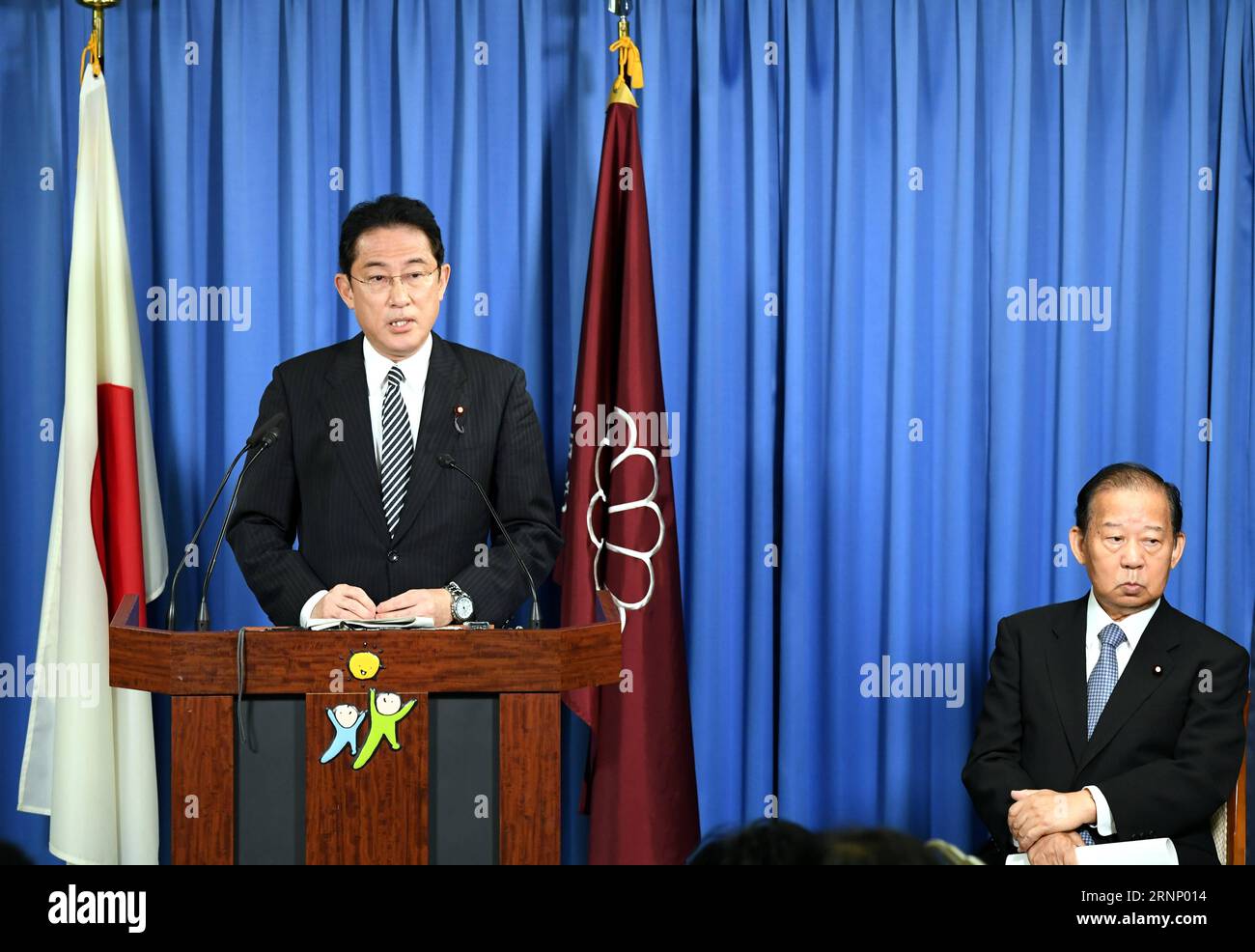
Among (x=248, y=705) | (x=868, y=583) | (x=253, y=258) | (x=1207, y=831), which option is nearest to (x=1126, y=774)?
(x=1207, y=831)

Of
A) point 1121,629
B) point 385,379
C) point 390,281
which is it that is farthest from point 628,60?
point 1121,629

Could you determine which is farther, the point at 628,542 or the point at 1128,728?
the point at 628,542

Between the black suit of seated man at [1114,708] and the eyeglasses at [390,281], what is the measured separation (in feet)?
6.06

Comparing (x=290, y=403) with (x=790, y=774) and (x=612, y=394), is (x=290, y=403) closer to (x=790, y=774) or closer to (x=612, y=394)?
(x=612, y=394)

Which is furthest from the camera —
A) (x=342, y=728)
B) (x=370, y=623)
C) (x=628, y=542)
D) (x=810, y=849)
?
(x=628, y=542)

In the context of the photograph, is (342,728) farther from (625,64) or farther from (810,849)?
(625,64)

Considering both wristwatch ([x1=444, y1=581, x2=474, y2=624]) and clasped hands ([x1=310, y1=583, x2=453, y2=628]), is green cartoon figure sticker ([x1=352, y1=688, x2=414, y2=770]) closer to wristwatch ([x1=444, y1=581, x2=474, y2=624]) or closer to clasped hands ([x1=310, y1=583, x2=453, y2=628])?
clasped hands ([x1=310, y1=583, x2=453, y2=628])

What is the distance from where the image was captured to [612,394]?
390cm

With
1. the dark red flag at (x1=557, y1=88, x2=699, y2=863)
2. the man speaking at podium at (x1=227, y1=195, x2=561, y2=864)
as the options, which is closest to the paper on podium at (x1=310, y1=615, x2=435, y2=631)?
the man speaking at podium at (x1=227, y1=195, x2=561, y2=864)

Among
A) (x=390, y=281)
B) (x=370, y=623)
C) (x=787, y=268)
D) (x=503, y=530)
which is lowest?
(x=370, y=623)

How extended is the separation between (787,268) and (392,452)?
5.12 ft

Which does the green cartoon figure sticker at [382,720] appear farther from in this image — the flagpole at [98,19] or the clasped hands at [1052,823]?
the flagpole at [98,19]

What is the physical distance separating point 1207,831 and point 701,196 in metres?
2.38

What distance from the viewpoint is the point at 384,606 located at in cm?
276
